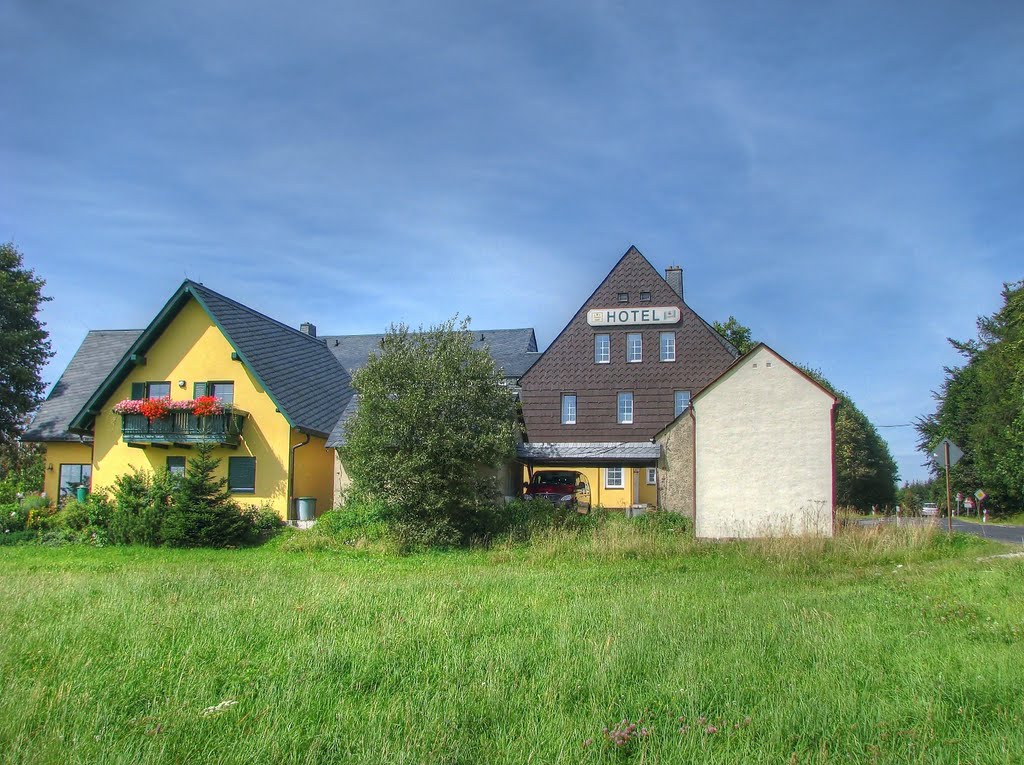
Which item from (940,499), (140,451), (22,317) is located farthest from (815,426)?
(940,499)

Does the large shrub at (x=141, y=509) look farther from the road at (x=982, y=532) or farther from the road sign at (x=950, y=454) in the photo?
the road sign at (x=950, y=454)

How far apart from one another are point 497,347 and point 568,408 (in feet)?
28.6

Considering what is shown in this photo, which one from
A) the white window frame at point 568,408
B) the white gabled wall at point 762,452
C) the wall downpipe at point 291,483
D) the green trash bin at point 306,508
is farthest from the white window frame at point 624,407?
the green trash bin at point 306,508

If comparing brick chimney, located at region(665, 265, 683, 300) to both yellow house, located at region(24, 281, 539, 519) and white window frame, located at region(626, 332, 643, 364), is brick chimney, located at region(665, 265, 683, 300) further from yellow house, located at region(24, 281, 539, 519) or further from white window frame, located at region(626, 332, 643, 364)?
yellow house, located at region(24, 281, 539, 519)

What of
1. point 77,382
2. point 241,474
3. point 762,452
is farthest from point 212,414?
point 762,452

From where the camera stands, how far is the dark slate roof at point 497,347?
45.7 m

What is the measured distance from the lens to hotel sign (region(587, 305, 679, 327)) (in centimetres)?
3931

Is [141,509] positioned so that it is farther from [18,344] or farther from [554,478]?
[18,344]

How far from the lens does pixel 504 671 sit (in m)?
7.59

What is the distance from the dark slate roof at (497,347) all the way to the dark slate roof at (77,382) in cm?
1254

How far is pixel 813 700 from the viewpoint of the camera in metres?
6.75

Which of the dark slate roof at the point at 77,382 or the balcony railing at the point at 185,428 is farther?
the dark slate roof at the point at 77,382

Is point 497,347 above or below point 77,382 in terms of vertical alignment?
above

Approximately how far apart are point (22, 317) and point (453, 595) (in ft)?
126
